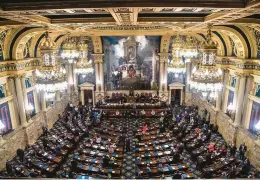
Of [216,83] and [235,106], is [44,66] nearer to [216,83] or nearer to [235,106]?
[216,83]

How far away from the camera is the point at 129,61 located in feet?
84.4

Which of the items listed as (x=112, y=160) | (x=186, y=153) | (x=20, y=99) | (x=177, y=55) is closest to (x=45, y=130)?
(x=20, y=99)

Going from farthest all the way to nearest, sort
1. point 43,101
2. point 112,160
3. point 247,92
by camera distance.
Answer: point 43,101 → point 247,92 → point 112,160

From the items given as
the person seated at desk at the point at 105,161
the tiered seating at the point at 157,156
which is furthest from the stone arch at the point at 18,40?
the tiered seating at the point at 157,156

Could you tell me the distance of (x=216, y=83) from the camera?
8.45 meters

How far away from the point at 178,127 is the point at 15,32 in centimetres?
1408

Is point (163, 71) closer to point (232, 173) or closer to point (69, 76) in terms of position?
point (69, 76)

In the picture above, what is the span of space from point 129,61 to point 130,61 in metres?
0.13

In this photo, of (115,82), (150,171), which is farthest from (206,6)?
(115,82)

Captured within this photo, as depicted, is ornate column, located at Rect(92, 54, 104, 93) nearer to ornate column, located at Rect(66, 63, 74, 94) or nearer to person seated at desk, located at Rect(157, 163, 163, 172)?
ornate column, located at Rect(66, 63, 74, 94)

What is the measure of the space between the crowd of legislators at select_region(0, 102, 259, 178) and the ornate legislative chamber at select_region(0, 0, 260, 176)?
146 cm

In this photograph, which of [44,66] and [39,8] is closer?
[39,8]

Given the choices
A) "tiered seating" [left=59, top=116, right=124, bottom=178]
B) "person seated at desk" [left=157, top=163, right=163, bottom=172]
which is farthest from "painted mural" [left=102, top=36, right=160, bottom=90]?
"person seated at desk" [left=157, top=163, right=163, bottom=172]

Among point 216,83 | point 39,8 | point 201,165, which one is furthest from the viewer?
point 201,165
